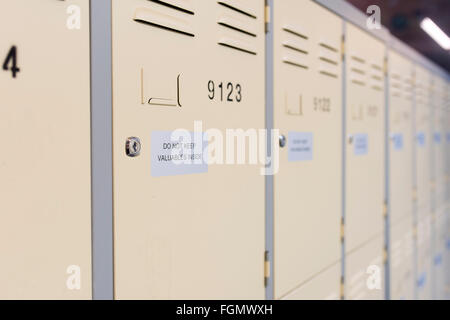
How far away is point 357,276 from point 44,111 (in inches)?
63.9

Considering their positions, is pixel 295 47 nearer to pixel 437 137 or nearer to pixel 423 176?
pixel 423 176

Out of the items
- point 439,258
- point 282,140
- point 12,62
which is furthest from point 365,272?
point 439,258

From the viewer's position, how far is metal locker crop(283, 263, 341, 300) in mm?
1445

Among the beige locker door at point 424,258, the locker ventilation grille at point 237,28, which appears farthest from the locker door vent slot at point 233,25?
the beige locker door at point 424,258

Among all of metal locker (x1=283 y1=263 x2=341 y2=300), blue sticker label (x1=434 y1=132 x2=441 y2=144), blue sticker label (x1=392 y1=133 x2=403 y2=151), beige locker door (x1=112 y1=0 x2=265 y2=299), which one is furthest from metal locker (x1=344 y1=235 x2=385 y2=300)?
blue sticker label (x1=434 y1=132 x2=441 y2=144)

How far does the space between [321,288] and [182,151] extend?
937 millimetres

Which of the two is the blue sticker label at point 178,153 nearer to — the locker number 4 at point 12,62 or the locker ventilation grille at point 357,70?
the locker number 4 at point 12,62

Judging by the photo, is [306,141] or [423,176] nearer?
[306,141]

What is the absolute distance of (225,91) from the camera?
1106 millimetres

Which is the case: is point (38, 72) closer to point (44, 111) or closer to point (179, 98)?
point (44, 111)

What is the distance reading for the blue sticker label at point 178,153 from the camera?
0.90m

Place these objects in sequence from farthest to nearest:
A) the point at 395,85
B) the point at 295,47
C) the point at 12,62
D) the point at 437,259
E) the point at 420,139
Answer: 1. the point at 437,259
2. the point at 420,139
3. the point at 395,85
4. the point at 295,47
5. the point at 12,62

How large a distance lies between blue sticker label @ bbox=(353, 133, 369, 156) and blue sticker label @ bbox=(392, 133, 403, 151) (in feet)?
1.57

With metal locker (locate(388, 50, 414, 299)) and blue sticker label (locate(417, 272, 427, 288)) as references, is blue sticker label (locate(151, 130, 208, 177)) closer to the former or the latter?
metal locker (locate(388, 50, 414, 299))
